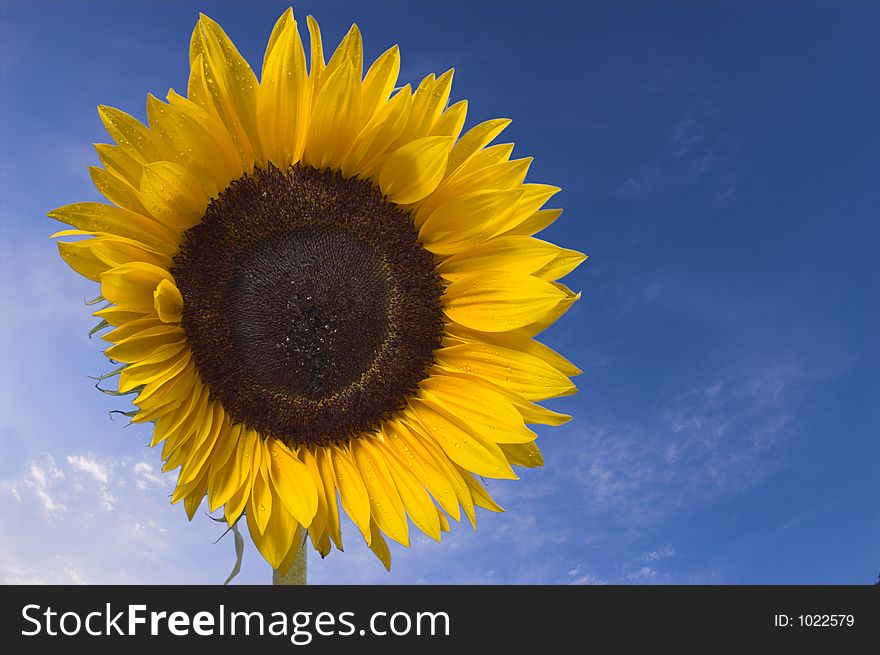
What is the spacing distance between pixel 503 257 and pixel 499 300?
6.9 inches

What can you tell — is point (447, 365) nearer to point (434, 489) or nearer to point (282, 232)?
point (434, 489)

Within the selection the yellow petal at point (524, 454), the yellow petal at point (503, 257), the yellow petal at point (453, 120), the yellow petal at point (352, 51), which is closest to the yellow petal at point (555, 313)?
the yellow petal at point (503, 257)

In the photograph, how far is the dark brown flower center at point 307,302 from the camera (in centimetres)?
311

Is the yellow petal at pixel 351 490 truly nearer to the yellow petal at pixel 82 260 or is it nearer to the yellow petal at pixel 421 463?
the yellow petal at pixel 421 463

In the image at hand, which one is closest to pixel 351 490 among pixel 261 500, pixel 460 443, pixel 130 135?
pixel 261 500

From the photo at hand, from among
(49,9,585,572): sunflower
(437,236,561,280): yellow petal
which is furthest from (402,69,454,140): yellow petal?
(437,236,561,280): yellow petal

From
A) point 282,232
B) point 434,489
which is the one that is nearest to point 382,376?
point 434,489

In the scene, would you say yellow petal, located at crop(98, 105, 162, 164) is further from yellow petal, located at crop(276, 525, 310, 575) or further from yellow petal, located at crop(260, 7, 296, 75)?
yellow petal, located at crop(276, 525, 310, 575)

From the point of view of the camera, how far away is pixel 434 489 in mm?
3311

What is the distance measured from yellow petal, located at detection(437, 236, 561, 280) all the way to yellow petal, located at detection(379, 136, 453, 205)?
12.6 inches

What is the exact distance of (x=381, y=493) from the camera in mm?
3318

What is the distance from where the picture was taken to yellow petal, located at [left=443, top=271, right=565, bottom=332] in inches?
126

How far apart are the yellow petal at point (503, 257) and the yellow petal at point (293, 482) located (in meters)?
0.95

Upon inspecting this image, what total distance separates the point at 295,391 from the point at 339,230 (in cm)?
66
